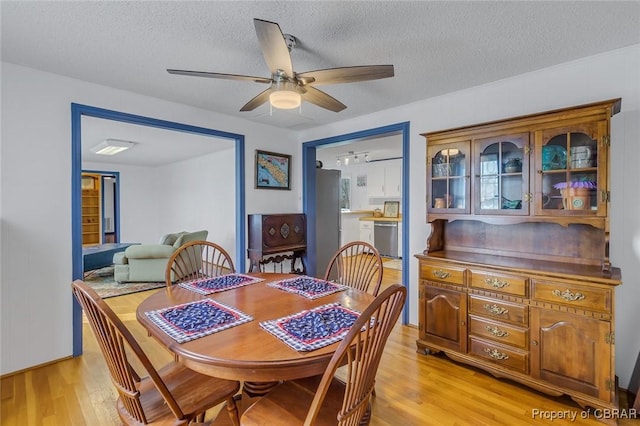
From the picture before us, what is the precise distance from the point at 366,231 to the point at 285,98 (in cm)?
568

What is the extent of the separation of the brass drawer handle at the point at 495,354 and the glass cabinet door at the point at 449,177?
3.46 ft

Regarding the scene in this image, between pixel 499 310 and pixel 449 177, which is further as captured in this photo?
pixel 449 177

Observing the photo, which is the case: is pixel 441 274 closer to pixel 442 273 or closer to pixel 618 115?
pixel 442 273

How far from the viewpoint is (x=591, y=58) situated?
220 centimetres

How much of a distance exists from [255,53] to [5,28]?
147 centimetres

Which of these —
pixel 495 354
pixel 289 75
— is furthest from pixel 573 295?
pixel 289 75

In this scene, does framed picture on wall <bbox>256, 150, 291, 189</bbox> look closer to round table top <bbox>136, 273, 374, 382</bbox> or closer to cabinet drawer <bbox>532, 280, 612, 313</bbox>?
round table top <bbox>136, 273, 374, 382</bbox>

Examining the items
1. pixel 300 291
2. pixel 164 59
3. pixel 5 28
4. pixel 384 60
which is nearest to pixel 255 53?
pixel 164 59

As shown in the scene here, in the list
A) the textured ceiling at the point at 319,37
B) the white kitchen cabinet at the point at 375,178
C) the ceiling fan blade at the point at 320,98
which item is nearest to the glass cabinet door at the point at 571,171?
the textured ceiling at the point at 319,37

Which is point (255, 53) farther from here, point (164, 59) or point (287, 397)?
point (287, 397)

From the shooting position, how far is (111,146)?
5141mm

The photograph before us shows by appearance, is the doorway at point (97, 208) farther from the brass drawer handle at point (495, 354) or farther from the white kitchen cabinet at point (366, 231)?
the brass drawer handle at point (495, 354)

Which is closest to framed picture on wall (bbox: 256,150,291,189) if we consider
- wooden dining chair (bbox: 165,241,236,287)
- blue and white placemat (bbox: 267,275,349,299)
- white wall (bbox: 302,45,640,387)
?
wooden dining chair (bbox: 165,241,236,287)

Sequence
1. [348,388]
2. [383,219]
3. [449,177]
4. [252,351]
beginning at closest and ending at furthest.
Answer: [348,388], [252,351], [449,177], [383,219]
